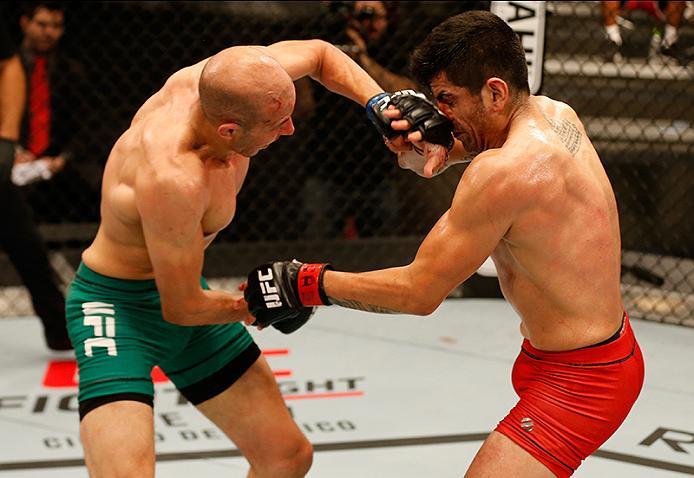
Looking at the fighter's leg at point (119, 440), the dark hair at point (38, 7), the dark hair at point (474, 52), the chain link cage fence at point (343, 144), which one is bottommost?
the chain link cage fence at point (343, 144)

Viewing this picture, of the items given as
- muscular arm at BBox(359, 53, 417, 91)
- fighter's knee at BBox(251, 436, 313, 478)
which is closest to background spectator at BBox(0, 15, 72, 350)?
muscular arm at BBox(359, 53, 417, 91)

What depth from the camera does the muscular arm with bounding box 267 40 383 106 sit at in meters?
2.49

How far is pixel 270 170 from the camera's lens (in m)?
4.84

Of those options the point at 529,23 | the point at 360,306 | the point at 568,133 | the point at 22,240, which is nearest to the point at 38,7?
the point at 22,240

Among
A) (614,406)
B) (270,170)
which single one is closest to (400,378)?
(270,170)

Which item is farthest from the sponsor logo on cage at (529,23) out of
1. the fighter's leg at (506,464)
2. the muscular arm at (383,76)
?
the fighter's leg at (506,464)

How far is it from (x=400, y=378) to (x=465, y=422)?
459mm

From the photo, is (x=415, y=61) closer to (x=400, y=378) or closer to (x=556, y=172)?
(x=556, y=172)

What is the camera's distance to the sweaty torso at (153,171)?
2143 millimetres

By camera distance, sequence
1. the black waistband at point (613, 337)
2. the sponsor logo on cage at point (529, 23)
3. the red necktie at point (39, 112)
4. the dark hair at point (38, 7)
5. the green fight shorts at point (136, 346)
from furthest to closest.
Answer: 1. the red necktie at point (39, 112)
2. the dark hair at point (38, 7)
3. the sponsor logo on cage at point (529, 23)
4. the green fight shorts at point (136, 346)
5. the black waistband at point (613, 337)

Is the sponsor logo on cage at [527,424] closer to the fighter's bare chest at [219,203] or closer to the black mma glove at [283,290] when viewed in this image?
the black mma glove at [283,290]

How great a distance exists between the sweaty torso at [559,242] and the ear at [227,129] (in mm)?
543

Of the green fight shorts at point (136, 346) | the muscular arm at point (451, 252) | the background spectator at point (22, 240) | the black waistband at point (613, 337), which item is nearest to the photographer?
the muscular arm at point (451, 252)

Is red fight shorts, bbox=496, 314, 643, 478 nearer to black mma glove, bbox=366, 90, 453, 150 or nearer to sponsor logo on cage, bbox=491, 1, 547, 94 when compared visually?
black mma glove, bbox=366, 90, 453, 150
